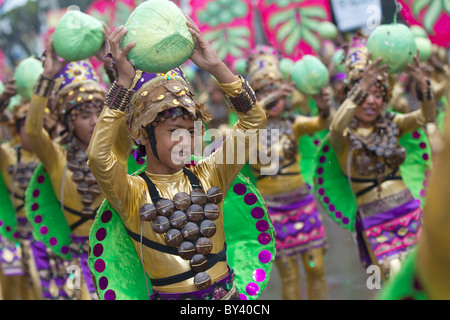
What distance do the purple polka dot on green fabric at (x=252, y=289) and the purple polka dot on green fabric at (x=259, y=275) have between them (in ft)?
0.11

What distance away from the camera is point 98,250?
2689mm

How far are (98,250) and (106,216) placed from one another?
0.17 meters

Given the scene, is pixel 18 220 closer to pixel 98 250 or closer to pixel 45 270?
pixel 45 270

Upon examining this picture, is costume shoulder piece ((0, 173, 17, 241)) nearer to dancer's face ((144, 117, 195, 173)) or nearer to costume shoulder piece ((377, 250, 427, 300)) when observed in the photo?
dancer's face ((144, 117, 195, 173))

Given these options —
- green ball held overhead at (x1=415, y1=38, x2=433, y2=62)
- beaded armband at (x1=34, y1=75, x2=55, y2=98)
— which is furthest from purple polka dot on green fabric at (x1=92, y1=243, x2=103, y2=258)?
green ball held overhead at (x1=415, y1=38, x2=433, y2=62)

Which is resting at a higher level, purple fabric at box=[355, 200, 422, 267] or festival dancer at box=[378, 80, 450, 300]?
festival dancer at box=[378, 80, 450, 300]

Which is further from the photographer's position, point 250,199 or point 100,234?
point 250,199

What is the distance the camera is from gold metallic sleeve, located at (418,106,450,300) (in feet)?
3.30

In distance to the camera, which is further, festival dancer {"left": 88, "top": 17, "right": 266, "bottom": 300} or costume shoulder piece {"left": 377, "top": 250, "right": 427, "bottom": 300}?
festival dancer {"left": 88, "top": 17, "right": 266, "bottom": 300}

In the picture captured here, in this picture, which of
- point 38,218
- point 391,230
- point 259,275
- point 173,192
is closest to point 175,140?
point 173,192

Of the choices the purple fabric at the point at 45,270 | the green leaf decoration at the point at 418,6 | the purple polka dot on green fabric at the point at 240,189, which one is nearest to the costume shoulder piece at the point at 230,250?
the purple polka dot on green fabric at the point at 240,189

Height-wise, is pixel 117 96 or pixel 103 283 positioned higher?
pixel 117 96

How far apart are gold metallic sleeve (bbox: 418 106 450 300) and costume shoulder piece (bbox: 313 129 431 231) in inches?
137
